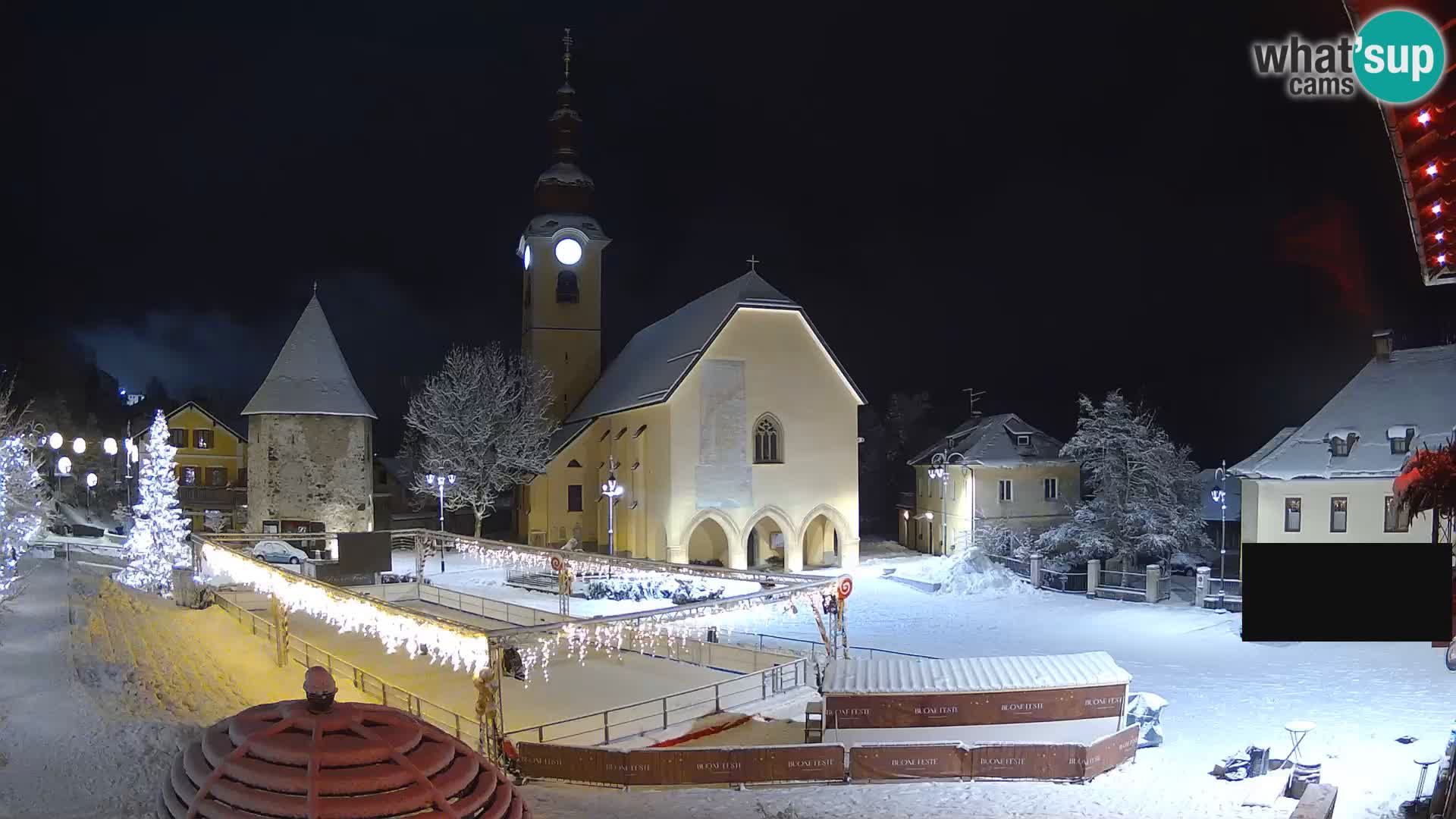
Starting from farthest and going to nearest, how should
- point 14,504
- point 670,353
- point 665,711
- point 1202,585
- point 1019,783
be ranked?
point 670,353, point 1202,585, point 14,504, point 665,711, point 1019,783

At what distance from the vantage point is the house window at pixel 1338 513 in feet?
90.1

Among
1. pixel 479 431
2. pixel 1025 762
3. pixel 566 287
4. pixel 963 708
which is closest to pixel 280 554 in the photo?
pixel 479 431

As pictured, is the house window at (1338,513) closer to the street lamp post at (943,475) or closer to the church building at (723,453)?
the street lamp post at (943,475)

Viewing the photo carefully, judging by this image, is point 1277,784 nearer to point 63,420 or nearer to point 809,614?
point 809,614

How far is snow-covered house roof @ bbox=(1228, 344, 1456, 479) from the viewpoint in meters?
27.1

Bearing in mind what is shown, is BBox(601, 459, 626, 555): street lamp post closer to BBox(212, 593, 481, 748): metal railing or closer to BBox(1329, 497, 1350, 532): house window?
BBox(212, 593, 481, 748): metal railing

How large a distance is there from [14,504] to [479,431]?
2041cm

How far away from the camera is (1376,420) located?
28.3 meters

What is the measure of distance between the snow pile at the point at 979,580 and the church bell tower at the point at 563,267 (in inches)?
969

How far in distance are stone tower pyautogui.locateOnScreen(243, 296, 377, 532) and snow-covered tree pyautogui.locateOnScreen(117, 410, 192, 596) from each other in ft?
32.4

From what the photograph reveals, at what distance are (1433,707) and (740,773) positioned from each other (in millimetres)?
12934

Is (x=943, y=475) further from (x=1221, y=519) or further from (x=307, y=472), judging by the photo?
(x=307, y=472)
